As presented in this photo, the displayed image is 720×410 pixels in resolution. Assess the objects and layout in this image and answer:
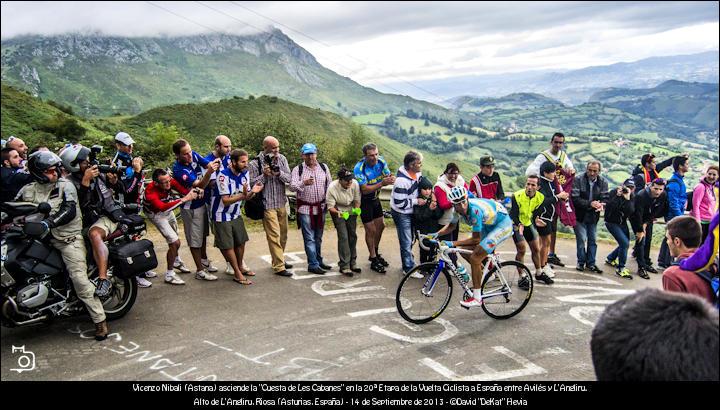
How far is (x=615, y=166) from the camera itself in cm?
7850

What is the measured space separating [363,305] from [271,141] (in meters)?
3.06

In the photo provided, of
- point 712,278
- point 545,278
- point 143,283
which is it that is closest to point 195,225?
point 143,283

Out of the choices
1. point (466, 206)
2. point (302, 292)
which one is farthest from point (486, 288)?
point (302, 292)

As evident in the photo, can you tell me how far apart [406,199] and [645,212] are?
4.72m

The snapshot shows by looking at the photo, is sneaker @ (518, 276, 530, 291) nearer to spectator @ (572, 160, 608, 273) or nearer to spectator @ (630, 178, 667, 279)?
spectator @ (572, 160, 608, 273)

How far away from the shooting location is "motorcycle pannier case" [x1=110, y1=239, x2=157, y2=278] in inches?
234

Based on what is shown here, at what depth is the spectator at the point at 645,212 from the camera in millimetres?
9312

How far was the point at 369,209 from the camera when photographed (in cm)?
870

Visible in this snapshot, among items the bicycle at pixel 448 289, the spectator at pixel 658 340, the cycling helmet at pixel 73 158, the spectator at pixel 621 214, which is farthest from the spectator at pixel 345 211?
the spectator at pixel 658 340

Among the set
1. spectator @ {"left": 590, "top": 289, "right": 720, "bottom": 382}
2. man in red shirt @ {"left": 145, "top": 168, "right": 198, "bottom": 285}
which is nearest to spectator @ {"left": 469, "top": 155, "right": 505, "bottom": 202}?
man in red shirt @ {"left": 145, "top": 168, "right": 198, "bottom": 285}

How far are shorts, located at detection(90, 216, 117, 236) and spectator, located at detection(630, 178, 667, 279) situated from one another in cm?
877

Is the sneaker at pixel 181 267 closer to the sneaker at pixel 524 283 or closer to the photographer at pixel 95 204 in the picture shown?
the photographer at pixel 95 204

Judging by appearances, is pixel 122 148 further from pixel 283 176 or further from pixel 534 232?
pixel 534 232

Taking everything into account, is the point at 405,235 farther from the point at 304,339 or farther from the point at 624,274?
the point at 624,274
